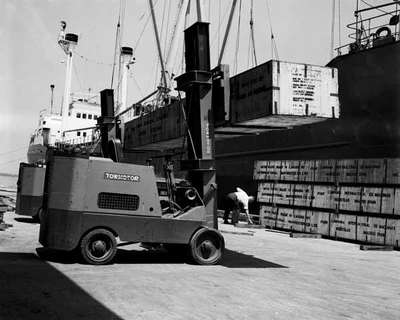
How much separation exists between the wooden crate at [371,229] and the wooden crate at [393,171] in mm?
1199

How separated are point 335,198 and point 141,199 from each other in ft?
29.1

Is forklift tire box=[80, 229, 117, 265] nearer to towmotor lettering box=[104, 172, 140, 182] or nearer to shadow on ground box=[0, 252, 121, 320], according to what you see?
shadow on ground box=[0, 252, 121, 320]

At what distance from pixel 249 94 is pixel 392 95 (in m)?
8.99

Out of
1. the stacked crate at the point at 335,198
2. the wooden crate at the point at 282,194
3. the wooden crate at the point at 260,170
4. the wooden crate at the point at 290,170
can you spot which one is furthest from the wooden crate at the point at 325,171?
the wooden crate at the point at 260,170

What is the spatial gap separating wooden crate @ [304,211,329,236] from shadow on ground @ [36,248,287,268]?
5.90m

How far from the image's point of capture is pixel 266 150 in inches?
925

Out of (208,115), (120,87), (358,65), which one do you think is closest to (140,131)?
(358,65)

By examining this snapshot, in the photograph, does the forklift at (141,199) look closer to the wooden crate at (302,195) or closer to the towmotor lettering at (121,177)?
the towmotor lettering at (121,177)

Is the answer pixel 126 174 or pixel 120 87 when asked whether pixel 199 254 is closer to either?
pixel 126 174

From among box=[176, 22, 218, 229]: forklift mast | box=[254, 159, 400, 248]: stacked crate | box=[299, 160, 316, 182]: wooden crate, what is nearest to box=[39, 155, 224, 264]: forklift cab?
box=[176, 22, 218, 229]: forklift mast

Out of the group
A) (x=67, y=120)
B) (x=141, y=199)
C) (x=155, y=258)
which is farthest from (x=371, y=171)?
(x=67, y=120)

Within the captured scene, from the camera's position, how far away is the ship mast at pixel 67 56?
55.0 m

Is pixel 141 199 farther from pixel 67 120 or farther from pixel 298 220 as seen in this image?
pixel 67 120

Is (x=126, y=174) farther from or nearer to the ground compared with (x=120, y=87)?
nearer to the ground
